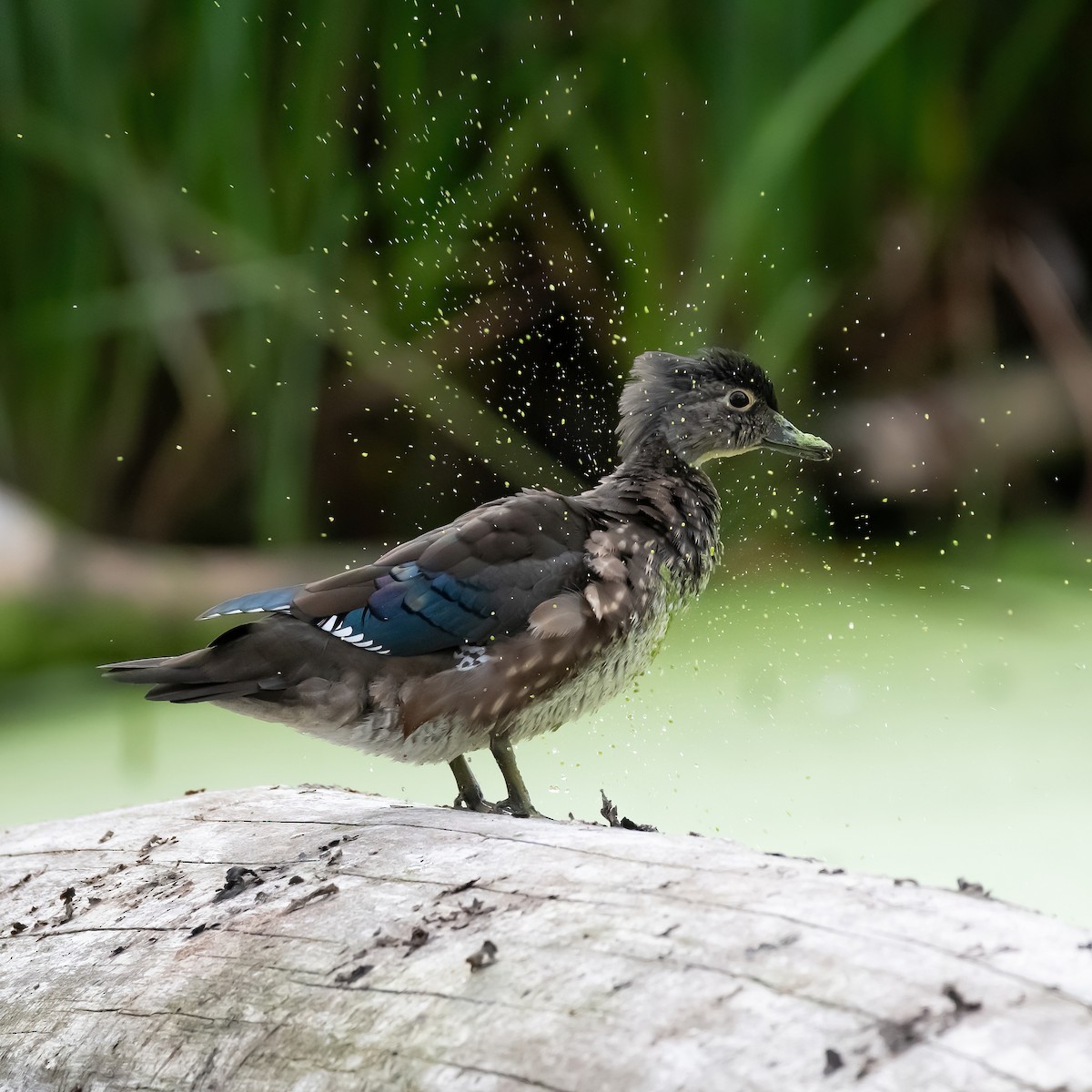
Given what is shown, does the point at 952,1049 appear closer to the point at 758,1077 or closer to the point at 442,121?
the point at 758,1077

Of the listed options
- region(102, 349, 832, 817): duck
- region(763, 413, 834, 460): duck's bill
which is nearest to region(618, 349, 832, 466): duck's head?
region(763, 413, 834, 460): duck's bill

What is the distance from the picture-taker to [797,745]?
277cm

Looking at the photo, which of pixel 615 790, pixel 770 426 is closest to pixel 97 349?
pixel 615 790

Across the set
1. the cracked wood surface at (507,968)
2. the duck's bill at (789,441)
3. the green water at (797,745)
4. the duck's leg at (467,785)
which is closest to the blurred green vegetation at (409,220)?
the green water at (797,745)

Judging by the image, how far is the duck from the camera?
1.64 m

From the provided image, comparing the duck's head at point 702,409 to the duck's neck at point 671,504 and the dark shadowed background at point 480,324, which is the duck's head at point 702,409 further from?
the dark shadowed background at point 480,324

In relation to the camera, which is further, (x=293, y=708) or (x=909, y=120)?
(x=909, y=120)

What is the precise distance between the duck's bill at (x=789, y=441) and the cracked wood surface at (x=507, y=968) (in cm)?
80

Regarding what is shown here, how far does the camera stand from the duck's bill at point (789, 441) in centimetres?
210

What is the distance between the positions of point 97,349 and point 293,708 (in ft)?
6.64

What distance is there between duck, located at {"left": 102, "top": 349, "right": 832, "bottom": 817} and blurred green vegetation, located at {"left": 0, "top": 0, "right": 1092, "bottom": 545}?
1555 millimetres

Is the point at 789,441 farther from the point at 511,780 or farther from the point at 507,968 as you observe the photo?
the point at 507,968

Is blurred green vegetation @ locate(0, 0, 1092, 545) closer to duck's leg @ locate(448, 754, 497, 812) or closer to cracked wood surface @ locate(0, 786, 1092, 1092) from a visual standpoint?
duck's leg @ locate(448, 754, 497, 812)

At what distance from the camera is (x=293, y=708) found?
1.65 metres
